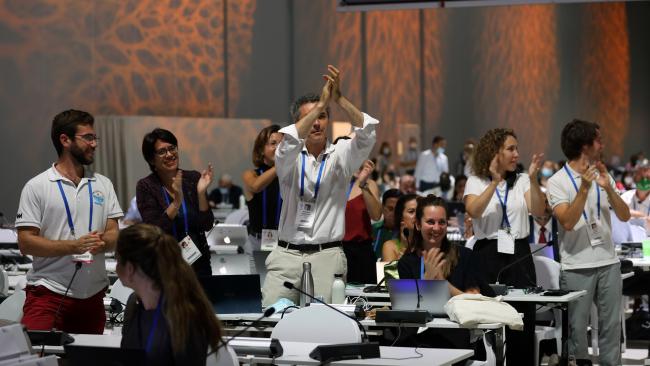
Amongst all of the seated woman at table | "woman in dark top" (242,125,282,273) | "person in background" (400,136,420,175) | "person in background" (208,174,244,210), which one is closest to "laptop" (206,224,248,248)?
"woman in dark top" (242,125,282,273)

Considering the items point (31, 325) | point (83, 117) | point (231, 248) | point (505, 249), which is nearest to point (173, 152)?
point (83, 117)

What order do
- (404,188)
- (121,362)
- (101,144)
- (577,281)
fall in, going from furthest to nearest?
(404,188) < (101,144) < (577,281) < (121,362)

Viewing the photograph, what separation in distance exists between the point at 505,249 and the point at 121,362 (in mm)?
3837

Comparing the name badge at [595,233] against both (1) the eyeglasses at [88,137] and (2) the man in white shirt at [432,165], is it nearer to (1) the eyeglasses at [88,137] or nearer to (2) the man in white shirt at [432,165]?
(1) the eyeglasses at [88,137]

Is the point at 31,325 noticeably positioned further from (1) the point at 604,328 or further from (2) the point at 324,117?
(1) the point at 604,328

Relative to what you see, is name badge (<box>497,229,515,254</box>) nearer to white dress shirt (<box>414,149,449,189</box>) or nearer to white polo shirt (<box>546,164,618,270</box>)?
white polo shirt (<box>546,164,618,270</box>)

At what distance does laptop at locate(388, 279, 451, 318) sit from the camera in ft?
17.3

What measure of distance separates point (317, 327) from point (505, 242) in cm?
225

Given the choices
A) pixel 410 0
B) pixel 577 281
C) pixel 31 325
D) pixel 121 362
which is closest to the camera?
pixel 121 362

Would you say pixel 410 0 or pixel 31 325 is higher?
pixel 410 0

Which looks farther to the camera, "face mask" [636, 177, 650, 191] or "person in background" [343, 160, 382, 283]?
"face mask" [636, 177, 650, 191]

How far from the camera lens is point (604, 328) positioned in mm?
6789

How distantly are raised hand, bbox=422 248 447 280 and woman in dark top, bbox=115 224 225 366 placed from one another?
2.38 m

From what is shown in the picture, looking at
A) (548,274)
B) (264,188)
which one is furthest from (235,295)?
(548,274)
